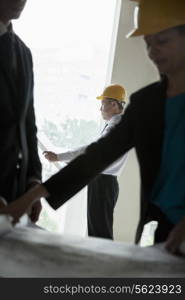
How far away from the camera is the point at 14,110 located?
0.59 m

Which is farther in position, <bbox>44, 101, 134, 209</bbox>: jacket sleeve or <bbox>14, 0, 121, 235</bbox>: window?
<bbox>14, 0, 121, 235</bbox>: window

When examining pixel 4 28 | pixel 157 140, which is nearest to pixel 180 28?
pixel 157 140

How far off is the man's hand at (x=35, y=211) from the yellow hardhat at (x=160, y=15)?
28 centimetres

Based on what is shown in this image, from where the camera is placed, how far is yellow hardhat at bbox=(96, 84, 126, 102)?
0.74 metres

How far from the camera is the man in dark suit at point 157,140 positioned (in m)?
0.52

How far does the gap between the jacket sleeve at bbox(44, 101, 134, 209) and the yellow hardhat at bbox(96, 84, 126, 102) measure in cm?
16

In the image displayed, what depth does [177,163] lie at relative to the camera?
20.5 inches

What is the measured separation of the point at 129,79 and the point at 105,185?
0.77 ft

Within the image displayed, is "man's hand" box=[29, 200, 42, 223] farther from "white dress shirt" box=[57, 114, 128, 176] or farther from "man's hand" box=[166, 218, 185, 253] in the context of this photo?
"man's hand" box=[166, 218, 185, 253]

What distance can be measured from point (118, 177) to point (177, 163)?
0.27m

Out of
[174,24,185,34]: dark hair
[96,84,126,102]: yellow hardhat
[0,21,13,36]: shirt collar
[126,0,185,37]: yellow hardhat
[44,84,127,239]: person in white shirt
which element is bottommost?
[44,84,127,239]: person in white shirt

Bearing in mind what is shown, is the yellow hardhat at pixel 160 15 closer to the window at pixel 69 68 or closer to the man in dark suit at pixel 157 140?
the man in dark suit at pixel 157 140

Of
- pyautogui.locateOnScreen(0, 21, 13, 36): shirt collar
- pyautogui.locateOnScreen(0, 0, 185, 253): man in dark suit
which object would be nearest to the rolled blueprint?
pyautogui.locateOnScreen(0, 0, 185, 253): man in dark suit

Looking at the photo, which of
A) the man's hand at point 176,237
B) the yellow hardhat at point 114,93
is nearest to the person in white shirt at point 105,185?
the yellow hardhat at point 114,93
